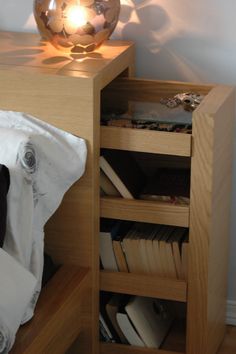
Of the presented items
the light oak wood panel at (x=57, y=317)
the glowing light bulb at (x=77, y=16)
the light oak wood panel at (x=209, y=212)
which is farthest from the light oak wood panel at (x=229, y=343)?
the glowing light bulb at (x=77, y=16)

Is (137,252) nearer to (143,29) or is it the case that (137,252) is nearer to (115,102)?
(115,102)

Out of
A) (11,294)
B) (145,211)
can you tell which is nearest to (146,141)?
(145,211)

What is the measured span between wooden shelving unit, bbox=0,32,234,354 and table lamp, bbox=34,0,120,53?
0.05 meters

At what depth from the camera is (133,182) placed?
2109 mm

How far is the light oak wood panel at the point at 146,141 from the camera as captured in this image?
6.31 ft

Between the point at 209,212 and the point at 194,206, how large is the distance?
0.12ft

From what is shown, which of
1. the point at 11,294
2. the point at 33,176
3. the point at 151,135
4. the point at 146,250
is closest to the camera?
the point at 11,294

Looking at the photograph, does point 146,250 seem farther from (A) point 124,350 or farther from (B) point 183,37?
(B) point 183,37

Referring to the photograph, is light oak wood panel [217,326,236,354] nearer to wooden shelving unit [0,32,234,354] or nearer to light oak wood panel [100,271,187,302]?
wooden shelving unit [0,32,234,354]

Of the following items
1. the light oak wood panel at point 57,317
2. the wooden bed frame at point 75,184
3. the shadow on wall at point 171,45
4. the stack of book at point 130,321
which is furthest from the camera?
the shadow on wall at point 171,45

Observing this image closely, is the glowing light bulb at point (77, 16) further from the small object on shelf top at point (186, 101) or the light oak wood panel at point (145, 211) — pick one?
the light oak wood panel at point (145, 211)

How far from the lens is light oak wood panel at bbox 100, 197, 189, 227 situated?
1.99 metres

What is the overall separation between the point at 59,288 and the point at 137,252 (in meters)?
0.26

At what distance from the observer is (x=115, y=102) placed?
7.27 feet
